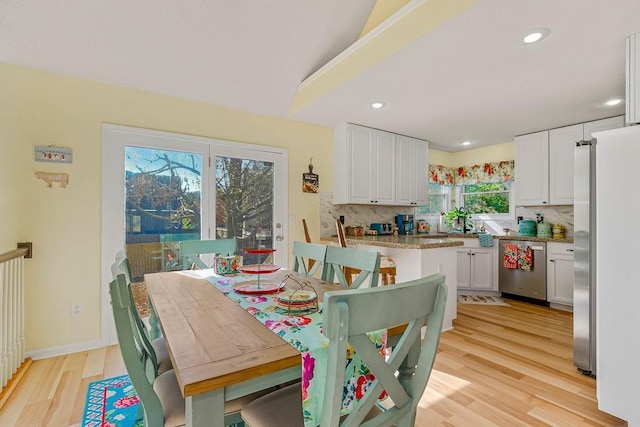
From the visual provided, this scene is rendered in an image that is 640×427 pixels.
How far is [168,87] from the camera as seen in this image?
9.52ft

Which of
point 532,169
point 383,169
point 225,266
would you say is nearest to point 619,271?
point 225,266

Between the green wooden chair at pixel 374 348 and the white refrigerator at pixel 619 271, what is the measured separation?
1.45 meters

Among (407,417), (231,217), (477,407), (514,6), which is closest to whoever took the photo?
(407,417)

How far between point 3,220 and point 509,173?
18.4 ft

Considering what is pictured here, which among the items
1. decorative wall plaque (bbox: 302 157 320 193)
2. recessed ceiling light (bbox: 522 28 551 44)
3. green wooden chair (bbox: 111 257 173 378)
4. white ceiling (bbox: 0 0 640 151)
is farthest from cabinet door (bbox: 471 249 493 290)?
green wooden chair (bbox: 111 257 173 378)

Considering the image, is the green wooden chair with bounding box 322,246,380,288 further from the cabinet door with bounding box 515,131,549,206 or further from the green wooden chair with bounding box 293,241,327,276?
the cabinet door with bounding box 515,131,549,206

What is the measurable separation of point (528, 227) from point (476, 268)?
90 cm

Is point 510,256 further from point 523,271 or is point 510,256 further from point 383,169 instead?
point 383,169

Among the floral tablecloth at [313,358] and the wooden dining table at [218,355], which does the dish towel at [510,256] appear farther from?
the wooden dining table at [218,355]

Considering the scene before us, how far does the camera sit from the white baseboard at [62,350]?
2.49m

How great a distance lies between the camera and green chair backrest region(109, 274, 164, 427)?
92 cm

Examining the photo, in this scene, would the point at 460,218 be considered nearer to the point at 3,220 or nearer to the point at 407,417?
the point at 407,417

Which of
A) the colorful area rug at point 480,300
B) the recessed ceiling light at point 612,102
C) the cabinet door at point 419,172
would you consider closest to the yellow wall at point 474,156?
the cabinet door at point 419,172

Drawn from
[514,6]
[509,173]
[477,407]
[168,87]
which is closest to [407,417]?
[477,407]
